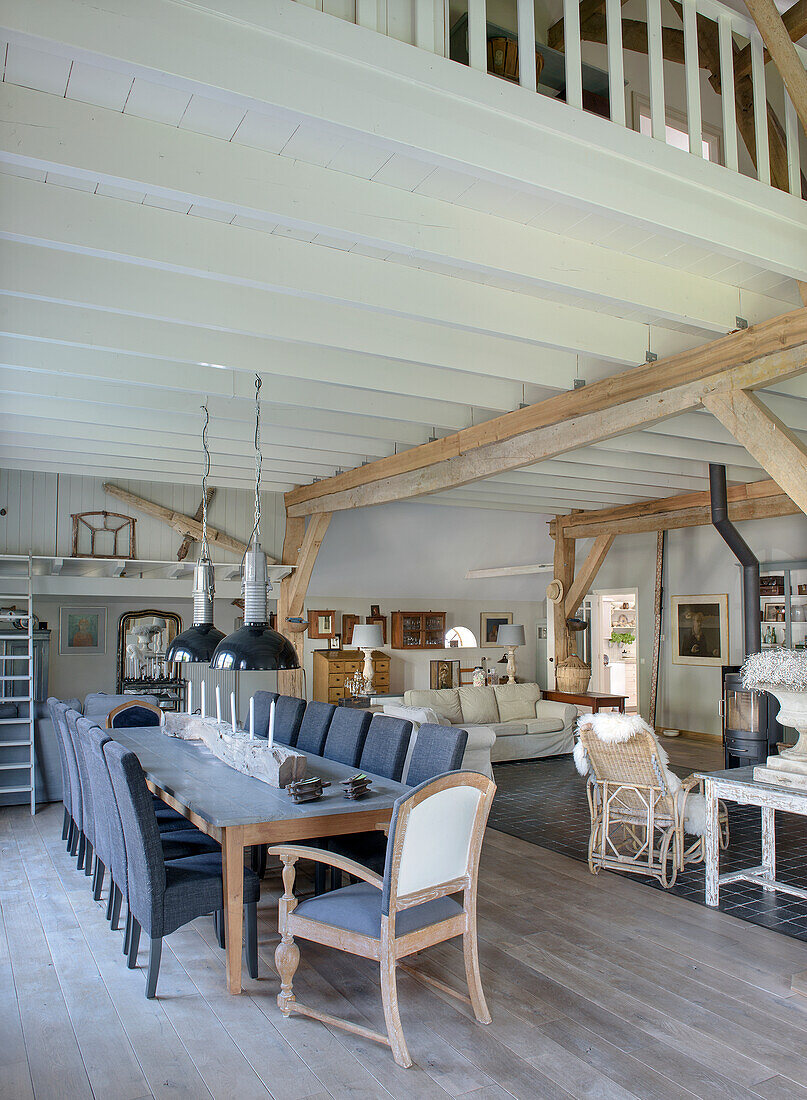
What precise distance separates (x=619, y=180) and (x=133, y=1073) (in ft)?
11.8

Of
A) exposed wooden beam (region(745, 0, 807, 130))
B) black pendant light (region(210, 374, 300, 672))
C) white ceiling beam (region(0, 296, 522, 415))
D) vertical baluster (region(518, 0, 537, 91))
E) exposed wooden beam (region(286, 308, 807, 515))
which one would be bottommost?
black pendant light (region(210, 374, 300, 672))

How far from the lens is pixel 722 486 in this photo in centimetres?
757

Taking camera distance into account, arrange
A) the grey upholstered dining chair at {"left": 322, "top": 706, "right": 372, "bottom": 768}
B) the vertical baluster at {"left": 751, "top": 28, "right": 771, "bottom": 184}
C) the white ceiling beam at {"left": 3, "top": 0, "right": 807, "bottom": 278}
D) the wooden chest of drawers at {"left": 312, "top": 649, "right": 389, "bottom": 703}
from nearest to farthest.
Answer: the white ceiling beam at {"left": 3, "top": 0, "right": 807, "bottom": 278}
the vertical baluster at {"left": 751, "top": 28, "right": 771, "bottom": 184}
the grey upholstered dining chair at {"left": 322, "top": 706, "right": 372, "bottom": 768}
the wooden chest of drawers at {"left": 312, "top": 649, "right": 389, "bottom": 703}

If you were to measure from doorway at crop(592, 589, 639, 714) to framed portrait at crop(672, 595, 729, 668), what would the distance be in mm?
937

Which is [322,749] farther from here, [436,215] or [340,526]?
[340,526]

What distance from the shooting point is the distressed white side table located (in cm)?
427

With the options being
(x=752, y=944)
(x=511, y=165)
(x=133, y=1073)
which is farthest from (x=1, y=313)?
(x=752, y=944)

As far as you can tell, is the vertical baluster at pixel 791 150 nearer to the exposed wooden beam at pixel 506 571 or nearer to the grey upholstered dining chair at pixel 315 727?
the grey upholstered dining chair at pixel 315 727

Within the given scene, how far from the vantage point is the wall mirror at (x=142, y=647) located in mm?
9734

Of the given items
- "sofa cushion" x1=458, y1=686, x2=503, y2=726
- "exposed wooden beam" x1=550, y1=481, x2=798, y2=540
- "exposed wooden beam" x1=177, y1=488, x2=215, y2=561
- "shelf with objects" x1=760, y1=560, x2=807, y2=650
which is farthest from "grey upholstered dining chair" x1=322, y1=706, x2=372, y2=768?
"shelf with objects" x1=760, y1=560, x2=807, y2=650

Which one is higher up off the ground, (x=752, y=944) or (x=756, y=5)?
(x=756, y=5)

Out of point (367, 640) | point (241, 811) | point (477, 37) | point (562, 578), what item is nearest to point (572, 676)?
point (562, 578)

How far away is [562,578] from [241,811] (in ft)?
24.8

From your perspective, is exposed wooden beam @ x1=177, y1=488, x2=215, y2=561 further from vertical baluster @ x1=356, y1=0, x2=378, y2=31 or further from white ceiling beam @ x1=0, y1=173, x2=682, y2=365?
vertical baluster @ x1=356, y1=0, x2=378, y2=31
